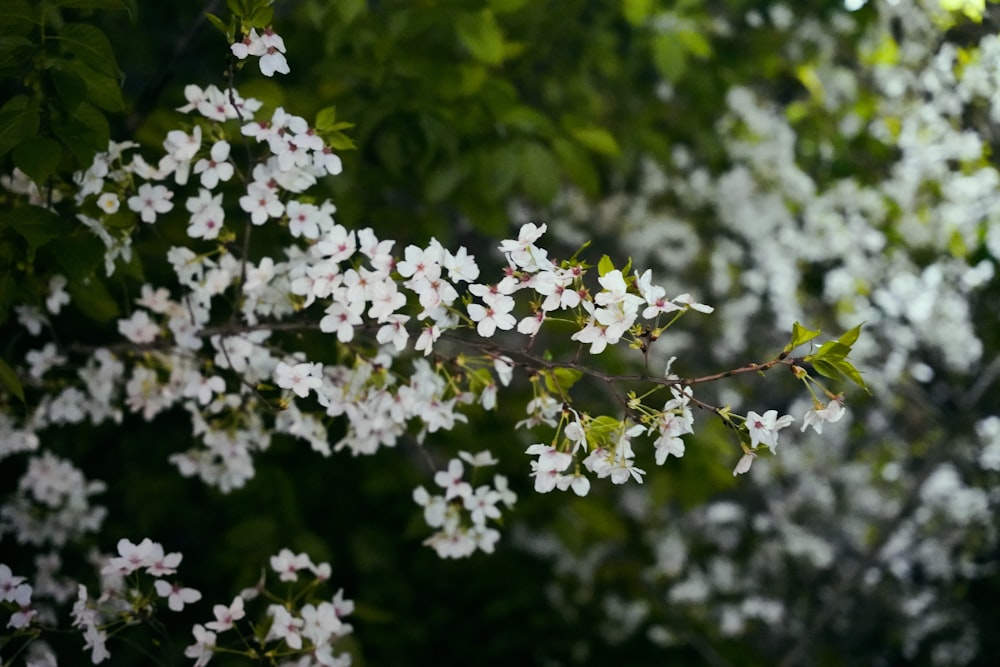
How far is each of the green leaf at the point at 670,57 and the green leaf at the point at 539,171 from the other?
598mm

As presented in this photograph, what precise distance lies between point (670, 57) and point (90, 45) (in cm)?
162

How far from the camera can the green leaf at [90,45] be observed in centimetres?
123

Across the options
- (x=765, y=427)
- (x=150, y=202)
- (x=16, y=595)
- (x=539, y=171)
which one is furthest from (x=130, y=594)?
(x=539, y=171)

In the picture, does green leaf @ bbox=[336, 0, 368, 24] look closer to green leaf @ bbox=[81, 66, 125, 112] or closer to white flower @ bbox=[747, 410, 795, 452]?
green leaf @ bbox=[81, 66, 125, 112]

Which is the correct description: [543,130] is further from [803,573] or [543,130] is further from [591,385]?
[803,573]

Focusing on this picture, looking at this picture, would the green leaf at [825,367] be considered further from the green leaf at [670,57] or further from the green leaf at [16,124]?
the green leaf at [670,57]

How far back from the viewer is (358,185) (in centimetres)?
232

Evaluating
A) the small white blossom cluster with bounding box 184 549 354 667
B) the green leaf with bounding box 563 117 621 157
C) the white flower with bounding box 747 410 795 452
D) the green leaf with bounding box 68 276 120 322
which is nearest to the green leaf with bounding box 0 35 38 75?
the green leaf with bounding box 68 276 120 322

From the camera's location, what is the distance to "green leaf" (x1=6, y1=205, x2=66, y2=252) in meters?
1.24

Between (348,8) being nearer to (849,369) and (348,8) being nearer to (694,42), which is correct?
(849,369)

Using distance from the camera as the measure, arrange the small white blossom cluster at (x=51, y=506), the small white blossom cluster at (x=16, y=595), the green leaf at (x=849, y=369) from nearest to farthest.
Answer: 1. the green leaf at (x=849, y=369)
2. the small white blossom cluster at (x=16, y=595)
3. the small white blossom cluster at (x=51, y=506)

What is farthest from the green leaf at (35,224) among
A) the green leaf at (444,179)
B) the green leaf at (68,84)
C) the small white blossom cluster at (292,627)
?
the green leaf at (444,179)

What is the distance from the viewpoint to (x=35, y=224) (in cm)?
127

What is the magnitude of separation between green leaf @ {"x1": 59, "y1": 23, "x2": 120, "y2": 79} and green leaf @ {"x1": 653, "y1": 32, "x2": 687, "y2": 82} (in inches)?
61.6
